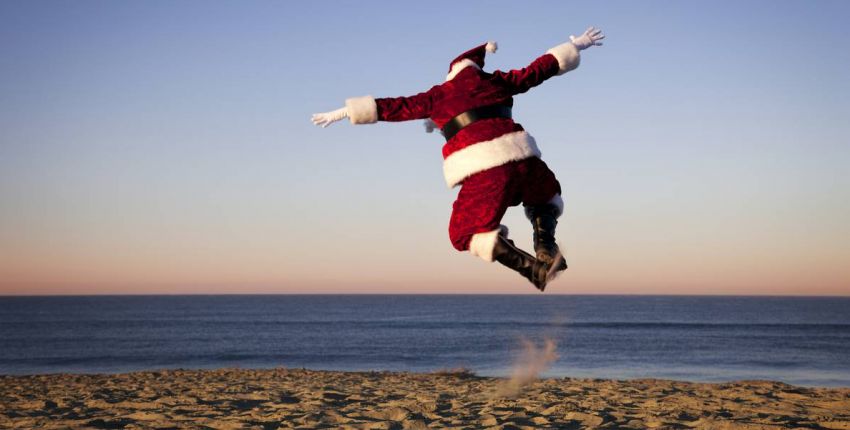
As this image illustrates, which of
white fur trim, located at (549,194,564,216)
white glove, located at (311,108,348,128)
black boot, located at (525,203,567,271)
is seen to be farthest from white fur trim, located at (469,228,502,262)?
white glove, located at (311,108,348,128)

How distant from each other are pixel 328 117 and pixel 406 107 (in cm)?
45

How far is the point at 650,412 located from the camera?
9250mm

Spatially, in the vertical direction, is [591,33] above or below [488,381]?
above

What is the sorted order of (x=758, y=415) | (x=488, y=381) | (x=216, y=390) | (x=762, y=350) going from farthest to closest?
(x=762, y=350) → (x=488, y=381) → (x=216, y=390) → (x=758, y=415)

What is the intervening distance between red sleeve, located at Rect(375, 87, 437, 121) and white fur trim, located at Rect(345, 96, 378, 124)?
0.04m

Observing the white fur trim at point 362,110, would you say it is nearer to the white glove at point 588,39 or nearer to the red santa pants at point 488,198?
the red santa pants at point 488,198

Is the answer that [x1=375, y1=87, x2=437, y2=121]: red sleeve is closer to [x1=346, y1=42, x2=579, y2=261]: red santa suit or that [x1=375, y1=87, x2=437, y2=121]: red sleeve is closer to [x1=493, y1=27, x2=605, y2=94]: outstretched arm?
[x1=346, y1=42, x2=579, y2=261]: red santa suit

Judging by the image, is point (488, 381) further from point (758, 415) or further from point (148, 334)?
point (148, 334)

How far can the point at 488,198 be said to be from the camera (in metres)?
3.97

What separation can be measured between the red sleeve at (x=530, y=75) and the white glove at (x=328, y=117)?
92 cm

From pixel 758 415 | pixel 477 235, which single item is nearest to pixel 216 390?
pixel 758 415

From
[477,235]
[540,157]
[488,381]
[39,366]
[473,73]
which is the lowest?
[39,366]

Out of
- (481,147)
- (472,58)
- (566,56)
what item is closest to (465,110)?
(481,147)

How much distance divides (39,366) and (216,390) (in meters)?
30.6
